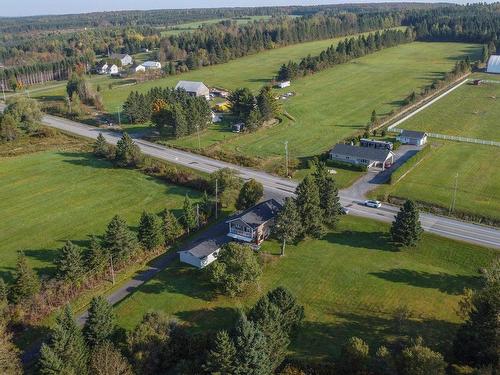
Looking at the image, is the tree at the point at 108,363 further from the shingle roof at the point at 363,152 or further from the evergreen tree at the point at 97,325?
the shingle roof at the point at 363,152

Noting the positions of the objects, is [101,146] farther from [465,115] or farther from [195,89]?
[465,115]

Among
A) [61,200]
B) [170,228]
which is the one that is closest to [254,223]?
Result: [170,228]

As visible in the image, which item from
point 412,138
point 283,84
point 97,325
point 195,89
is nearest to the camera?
point 97,325

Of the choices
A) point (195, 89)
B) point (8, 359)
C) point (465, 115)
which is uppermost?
point (195, 89)

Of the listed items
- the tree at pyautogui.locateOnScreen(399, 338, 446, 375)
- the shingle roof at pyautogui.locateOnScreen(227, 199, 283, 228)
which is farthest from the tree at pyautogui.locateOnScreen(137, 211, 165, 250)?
the tree at pyautogui.locateOnScreen(399, 338, 446, 375)

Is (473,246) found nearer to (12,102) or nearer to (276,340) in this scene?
(276,340)

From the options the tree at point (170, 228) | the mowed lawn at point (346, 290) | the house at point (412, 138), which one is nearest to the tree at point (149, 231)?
the tree at point (170, 228)
